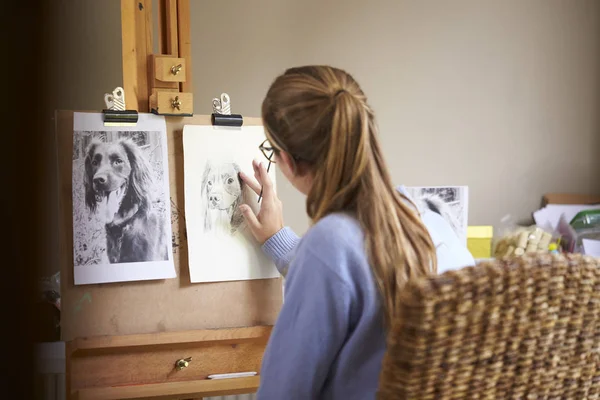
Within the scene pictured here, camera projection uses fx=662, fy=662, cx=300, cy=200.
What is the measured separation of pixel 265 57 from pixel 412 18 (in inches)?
23.9

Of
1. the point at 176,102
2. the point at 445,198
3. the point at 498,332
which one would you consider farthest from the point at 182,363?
the point at 445,198

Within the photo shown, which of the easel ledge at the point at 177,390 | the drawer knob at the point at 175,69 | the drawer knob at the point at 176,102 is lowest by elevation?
the easel ledge at the point at 177,390

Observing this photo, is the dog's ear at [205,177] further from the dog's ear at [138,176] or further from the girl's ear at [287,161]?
the girl's ear at [287,161]

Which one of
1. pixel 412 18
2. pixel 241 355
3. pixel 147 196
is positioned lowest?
pixel 241 355

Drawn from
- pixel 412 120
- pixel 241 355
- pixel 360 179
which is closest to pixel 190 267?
pixel 241 355

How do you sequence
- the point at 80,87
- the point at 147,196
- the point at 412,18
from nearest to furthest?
1. the point at 147,196
2. the point at 80,87
3. the point at 412,18

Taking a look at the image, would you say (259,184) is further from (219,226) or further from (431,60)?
(431,60)

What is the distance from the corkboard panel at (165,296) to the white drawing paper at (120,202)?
17 millimetres

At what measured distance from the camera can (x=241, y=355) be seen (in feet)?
5.12

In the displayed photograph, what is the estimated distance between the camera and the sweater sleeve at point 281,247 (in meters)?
1.55

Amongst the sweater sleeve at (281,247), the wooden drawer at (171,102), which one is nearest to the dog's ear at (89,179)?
the wooden drawer at (171,102)

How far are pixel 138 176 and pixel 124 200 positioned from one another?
0.21ft

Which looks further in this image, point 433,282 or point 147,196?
Answer: point 147,196

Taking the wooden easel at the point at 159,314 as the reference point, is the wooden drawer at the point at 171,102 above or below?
above
